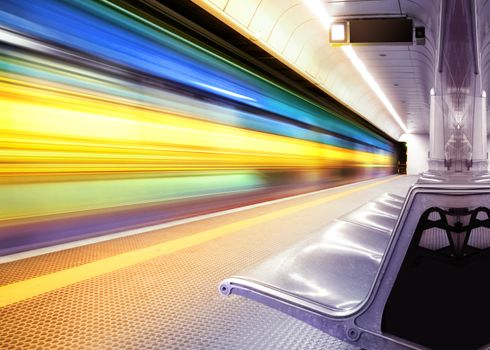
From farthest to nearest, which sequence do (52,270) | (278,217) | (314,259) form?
1. (278,217)
2. (52,270)
3. (314,259)

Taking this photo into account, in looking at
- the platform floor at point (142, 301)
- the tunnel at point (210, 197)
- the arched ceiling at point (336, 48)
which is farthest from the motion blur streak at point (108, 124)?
the arched ceiling at point (336, 48)

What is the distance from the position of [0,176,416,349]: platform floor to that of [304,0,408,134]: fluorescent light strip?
569 centimetres

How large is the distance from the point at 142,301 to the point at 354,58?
11.3 meters

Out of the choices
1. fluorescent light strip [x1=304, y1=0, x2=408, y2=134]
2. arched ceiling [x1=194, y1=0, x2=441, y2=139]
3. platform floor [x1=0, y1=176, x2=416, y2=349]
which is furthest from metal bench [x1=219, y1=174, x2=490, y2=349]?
fluorescent light strip [x1=304, y1=0, x2=408, y2=134]

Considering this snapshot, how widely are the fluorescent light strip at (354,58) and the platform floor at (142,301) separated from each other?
5.69 m

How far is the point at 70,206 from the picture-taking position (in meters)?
3.50

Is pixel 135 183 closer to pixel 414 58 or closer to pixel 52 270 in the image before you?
pixel 52 270

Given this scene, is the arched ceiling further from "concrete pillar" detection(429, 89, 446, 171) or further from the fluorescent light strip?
"concrete pillar" detection(429, 89, 446, 171)

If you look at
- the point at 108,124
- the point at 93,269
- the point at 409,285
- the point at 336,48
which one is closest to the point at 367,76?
the point at 336,48

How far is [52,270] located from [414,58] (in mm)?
12195

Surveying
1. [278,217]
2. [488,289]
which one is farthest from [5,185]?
[278,217]

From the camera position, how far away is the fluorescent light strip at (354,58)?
7811mm

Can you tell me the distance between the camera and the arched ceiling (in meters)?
6.69

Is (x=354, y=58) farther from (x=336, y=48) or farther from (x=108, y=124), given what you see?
(x=108, y=124)
